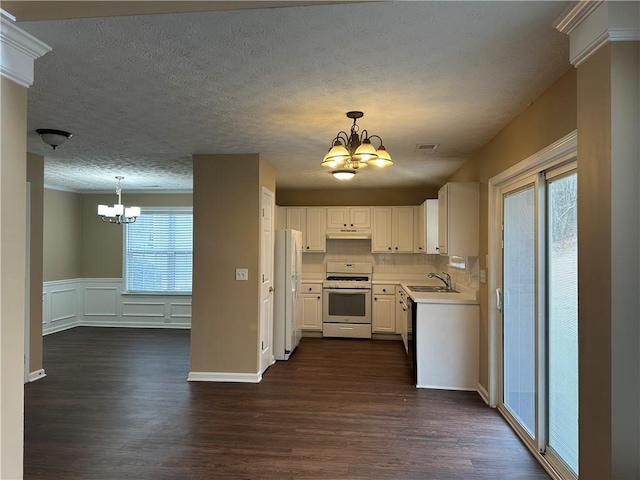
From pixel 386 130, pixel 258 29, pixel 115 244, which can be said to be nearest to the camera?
pixel 258 29

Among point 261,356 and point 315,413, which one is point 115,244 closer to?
point 261,356

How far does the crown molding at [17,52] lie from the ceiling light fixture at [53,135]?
2018 millimetres

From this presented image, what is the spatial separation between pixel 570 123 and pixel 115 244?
291 inches

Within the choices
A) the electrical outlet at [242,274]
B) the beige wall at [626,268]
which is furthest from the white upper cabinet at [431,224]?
the beige wall at [626,268]

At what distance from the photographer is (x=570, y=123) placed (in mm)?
2275

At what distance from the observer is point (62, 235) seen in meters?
7.07

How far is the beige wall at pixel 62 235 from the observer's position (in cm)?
675

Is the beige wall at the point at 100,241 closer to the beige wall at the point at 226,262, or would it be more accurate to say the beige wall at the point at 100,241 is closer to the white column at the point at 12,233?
the beige wall at the point at 226,262

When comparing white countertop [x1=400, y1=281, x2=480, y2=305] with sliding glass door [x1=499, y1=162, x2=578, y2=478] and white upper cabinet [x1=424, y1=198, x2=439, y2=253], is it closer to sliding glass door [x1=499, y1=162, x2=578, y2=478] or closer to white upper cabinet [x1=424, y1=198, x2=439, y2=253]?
sliding glass door [x1=499, y1=162, x2=578, y2=478]

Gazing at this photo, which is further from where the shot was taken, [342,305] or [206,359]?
[342,305]

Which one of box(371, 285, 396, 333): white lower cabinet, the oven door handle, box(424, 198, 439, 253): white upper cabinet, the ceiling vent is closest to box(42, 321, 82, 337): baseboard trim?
the oven door handle

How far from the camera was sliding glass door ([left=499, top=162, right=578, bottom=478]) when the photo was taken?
7.98 feet

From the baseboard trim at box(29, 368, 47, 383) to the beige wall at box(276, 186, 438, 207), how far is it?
4.19 meters

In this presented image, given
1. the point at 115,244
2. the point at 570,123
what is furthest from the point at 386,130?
the point at 115,244
